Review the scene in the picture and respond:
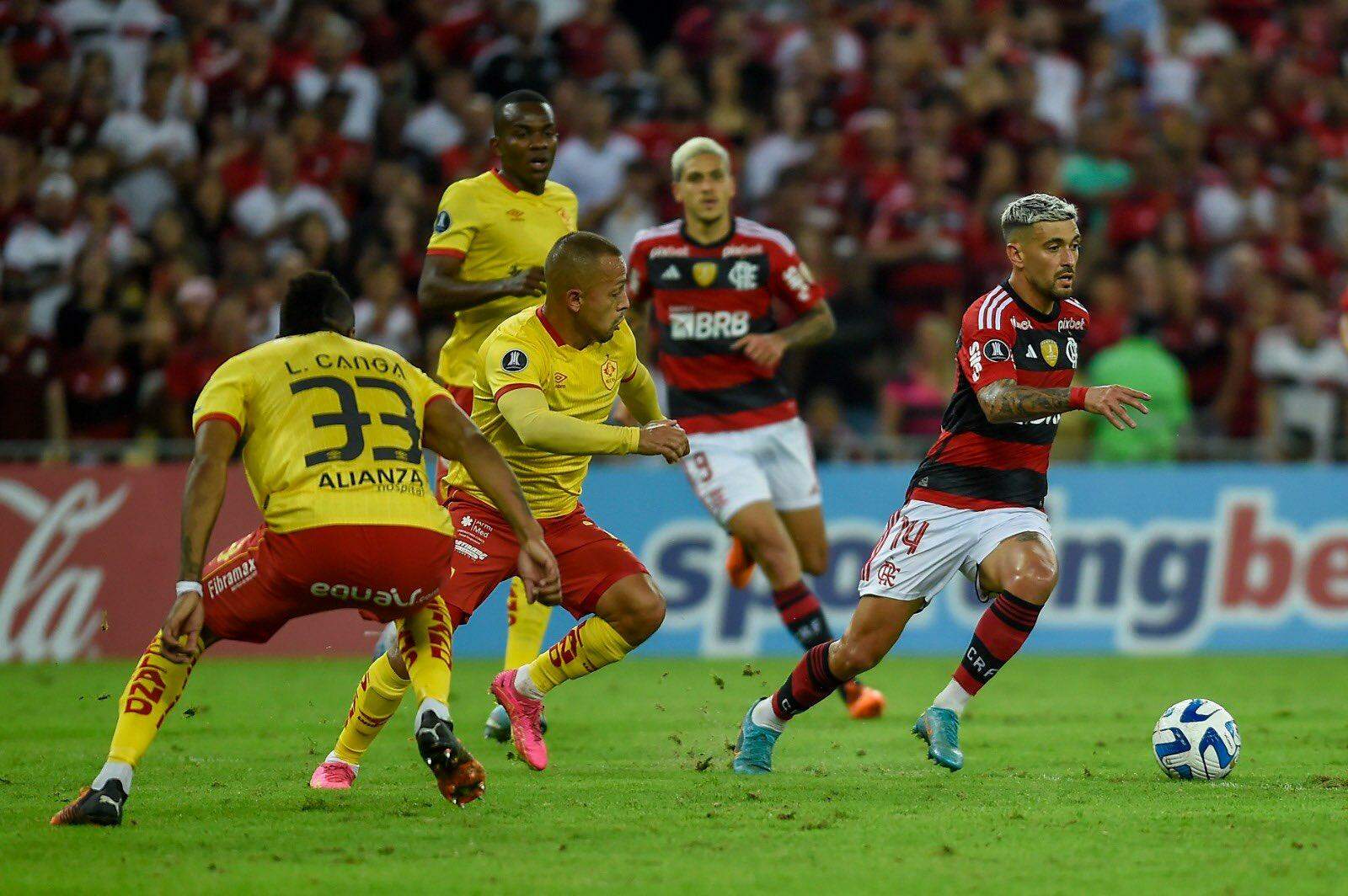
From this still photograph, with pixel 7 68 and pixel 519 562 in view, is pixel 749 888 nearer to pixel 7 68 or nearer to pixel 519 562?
pixel 519 562

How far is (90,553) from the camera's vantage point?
12.9 m

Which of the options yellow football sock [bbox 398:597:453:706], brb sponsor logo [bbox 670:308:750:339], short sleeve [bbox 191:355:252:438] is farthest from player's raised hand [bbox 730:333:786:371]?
short sleeve [bbox 191:355:252:438]

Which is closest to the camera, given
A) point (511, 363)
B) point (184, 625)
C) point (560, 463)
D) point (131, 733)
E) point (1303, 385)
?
point (184, 625)

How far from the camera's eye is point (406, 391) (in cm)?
654

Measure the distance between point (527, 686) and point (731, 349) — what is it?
2.90 meters

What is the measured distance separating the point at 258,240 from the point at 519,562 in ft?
28.7

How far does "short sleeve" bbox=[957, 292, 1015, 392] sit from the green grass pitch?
1664mm

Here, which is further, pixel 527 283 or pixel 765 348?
pixel 765 348

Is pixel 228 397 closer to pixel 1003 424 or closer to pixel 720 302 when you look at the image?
pixel 1003 424

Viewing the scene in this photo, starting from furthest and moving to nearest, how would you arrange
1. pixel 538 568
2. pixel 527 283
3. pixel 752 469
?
pixel 752 469 < pixel 527 283 < pixel 538 568

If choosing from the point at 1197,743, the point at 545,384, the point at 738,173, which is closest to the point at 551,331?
the point at 545,384

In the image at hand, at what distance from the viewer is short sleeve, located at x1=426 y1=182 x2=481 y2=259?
30.2 feet

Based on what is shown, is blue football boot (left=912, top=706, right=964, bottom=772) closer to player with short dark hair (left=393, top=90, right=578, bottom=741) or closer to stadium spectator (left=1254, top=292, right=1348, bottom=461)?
player with short dark hair (left=393, top=90, right=578, bottom=741)

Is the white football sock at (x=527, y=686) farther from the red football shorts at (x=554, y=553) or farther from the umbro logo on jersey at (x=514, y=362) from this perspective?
the umbro logo on jersey at (x=514, y=362)
